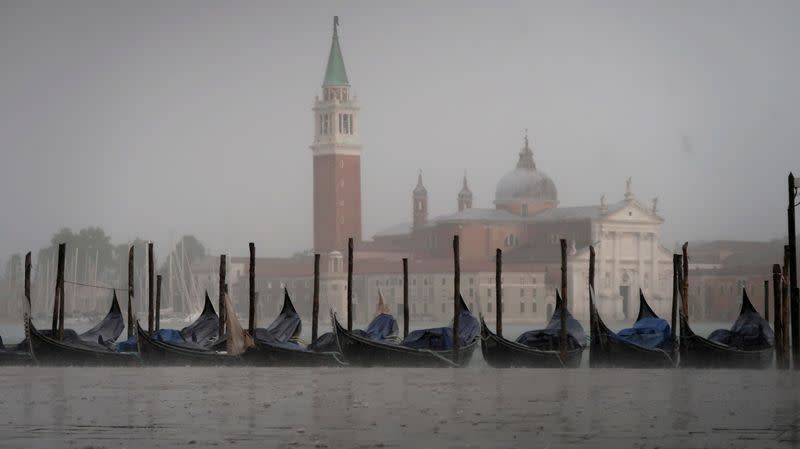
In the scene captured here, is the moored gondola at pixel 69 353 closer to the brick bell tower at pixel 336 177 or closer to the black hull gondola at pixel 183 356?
the black hull gondola at pixel 183 356

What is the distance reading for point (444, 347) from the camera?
3073 centimetres

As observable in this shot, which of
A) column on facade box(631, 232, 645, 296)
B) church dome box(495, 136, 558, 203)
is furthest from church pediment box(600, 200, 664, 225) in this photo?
church dome box(495, 136, 558, 203)

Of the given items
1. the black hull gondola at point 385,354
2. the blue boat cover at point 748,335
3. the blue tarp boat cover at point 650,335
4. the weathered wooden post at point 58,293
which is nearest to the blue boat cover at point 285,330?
the black hull gondola at point 385,354

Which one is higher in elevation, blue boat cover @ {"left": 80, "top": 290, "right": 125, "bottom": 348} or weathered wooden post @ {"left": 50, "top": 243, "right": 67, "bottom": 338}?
weathered wooden post @ {"left": 50, "top": 243, "right": 67, "bottom": 338}

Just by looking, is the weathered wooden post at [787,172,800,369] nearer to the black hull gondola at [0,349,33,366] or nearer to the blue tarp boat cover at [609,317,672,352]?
the blue tarp boat cover at [609,317,672,352]

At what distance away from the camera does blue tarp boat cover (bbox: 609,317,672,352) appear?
98.2 ft

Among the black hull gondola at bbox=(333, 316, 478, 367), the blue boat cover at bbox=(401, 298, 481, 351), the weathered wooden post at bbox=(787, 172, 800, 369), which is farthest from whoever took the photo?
the blue boat cover at bbox=(401, 298, 481, 351)

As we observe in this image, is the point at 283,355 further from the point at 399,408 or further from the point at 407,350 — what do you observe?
the point at 399,408

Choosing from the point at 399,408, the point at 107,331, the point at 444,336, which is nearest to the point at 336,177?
the point at 107,331

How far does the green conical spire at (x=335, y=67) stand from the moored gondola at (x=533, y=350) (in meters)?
76.0

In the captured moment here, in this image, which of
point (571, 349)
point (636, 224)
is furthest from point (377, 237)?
point (571, 349)

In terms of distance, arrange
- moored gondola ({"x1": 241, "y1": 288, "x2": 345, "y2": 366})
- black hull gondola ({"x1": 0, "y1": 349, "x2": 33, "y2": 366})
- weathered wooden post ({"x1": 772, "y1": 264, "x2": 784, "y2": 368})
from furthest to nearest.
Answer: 1. black hull gondola ({"x1": 0, "y1": 349, "x2": 33, "y2": 366})
2. moored gondola ({"x1": 241, "y1": 288, "x2": 345, "y2": 366})
3. weathered wooden post ({"x1": 772, "y1": 264, "x2": 784, "y2": 368})

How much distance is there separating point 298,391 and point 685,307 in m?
9.02

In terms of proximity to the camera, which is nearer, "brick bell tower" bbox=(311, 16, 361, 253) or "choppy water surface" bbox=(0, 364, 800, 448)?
"choppy water surface" bbox=(0, 364, 800, 448)
